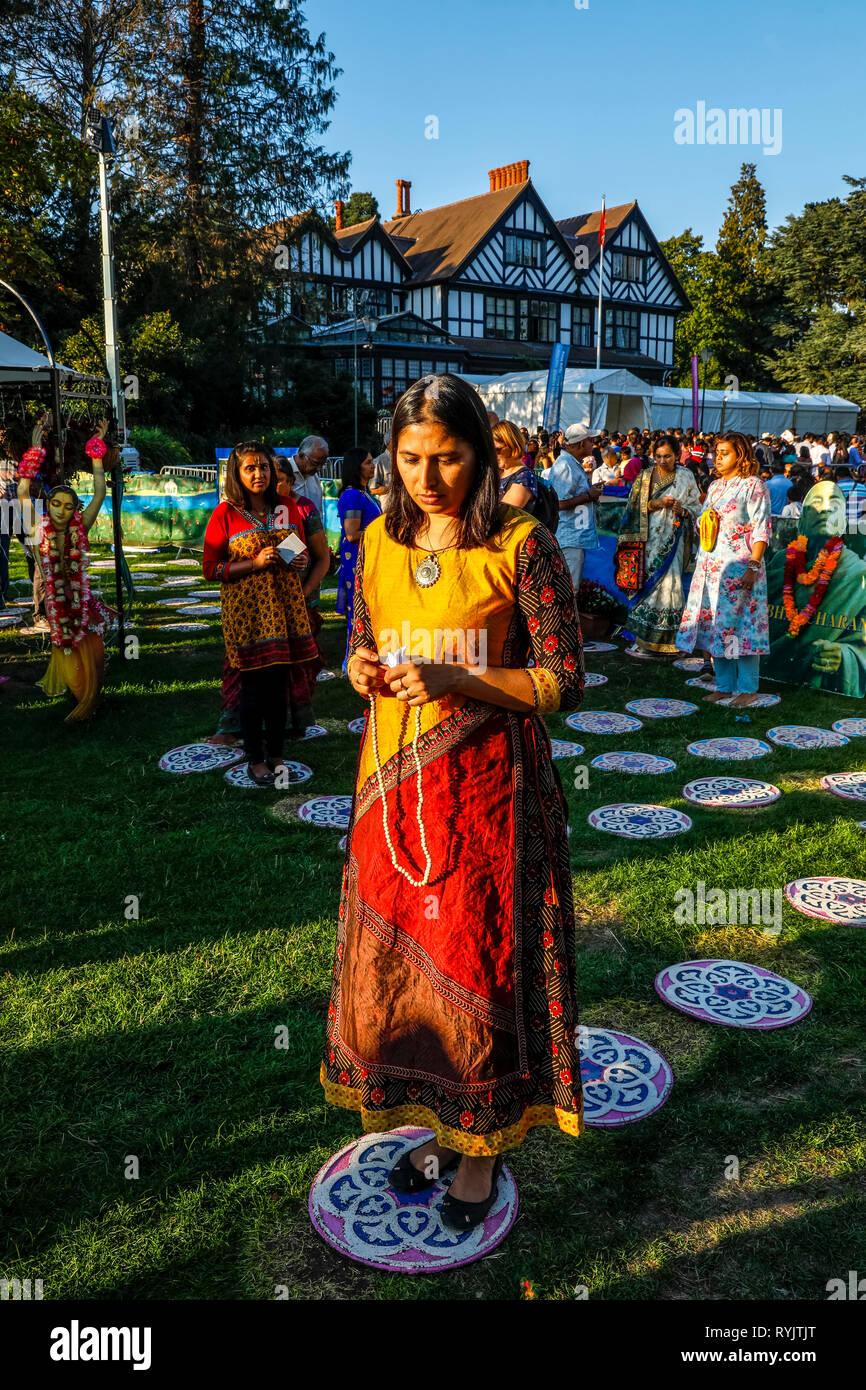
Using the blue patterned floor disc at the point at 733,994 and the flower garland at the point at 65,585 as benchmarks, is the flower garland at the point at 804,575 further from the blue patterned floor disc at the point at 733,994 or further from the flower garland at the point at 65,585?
the flower garland at the point at 65,585

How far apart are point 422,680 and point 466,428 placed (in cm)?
59

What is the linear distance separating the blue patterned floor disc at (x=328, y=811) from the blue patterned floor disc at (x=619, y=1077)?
207 cm

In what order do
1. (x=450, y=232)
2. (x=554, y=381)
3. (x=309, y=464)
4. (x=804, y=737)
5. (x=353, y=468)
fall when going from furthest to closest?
(x=450, y=232) → (x=554, y=381) → (x=309, y=464) → (x=353, y=468) → (x=804, y=737)

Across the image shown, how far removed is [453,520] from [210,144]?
3188cm

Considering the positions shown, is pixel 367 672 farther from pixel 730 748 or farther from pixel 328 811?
pixel 730 748

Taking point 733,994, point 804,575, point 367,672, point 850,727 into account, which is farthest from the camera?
point 804,575

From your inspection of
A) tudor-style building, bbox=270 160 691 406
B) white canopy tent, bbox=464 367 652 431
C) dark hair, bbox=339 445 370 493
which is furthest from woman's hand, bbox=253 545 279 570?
tudor-style building, bbox=270 160 691 406

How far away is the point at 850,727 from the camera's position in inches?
258

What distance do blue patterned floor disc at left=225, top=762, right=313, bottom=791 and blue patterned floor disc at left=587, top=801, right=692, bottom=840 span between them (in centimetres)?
182

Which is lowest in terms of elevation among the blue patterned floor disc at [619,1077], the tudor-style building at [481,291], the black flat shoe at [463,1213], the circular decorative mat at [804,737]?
the blue patterned floor disc at [619,1077]

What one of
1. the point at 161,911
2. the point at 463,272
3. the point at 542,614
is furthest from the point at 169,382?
the point at 542,614

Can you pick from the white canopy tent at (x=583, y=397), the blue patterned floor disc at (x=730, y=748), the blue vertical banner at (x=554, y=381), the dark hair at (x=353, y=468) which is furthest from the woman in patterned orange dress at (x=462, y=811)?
the white canopy tent at (x=583, y=397)

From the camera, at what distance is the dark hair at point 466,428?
6.72ft

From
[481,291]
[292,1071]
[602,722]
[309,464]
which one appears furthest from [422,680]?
[481,291]
